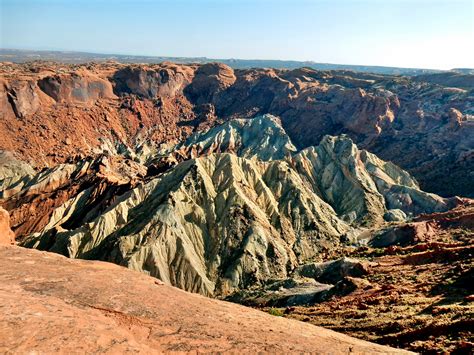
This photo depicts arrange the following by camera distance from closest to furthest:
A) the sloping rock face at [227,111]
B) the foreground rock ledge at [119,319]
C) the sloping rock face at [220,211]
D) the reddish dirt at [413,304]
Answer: the foreground rock ledge at [119,319] → the reddish dirt at [413,304] → the sloping rock face at [220,211] → the sloping rock face at [227,111]

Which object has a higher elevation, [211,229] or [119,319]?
[119,319]

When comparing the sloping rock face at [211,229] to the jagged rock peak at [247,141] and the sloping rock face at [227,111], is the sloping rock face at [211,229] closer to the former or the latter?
the sloping rock face at [227,111]

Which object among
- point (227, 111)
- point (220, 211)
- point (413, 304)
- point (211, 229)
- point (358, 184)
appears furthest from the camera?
point (227, 111)

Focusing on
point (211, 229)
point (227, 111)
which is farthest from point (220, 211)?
point (227, 111)

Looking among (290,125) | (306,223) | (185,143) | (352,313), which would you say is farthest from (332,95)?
(352,313)

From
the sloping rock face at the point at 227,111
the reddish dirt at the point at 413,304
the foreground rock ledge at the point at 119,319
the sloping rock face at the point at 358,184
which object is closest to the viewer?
the foreground rock ledge at the point at 119,319

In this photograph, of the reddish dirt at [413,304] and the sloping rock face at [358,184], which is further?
the sloping rock face at [358,184]

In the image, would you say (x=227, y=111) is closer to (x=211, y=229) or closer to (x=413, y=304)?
(x=211, y=229)

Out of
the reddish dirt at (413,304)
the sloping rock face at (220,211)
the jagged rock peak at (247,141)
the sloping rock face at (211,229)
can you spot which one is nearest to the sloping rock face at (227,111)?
the jagged rock peak at (247,141)
